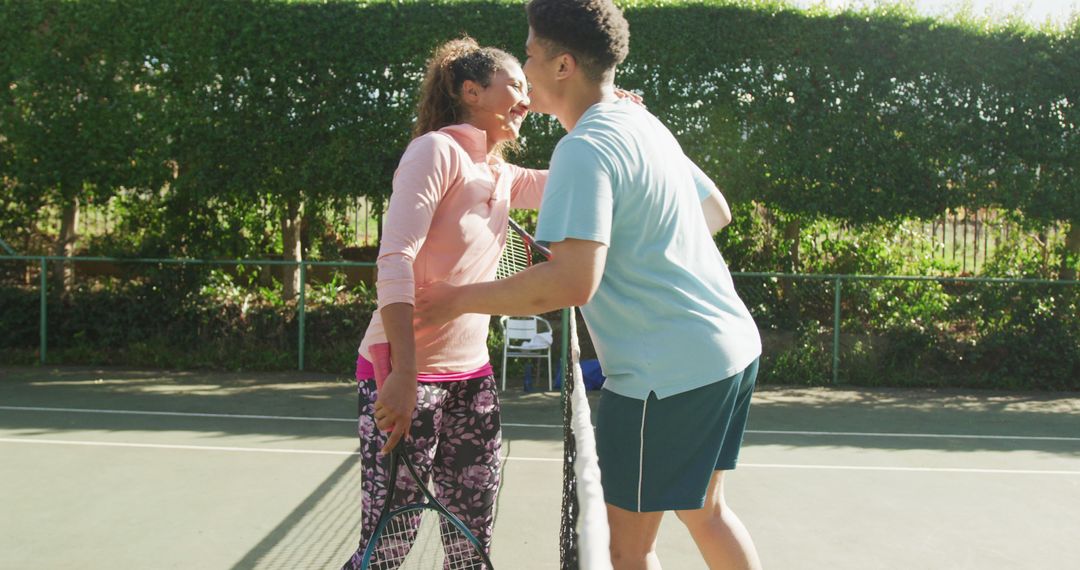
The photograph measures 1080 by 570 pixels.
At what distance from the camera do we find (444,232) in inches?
99.1

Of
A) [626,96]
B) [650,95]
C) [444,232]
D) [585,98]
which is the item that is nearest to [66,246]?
[650,95]

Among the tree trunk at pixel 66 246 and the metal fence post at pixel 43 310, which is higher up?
the tree trunk at pixel 66 246

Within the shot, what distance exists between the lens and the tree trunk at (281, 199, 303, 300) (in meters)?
10.6

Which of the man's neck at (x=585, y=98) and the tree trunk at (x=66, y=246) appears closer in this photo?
the man's neck at (x=585, y=98)

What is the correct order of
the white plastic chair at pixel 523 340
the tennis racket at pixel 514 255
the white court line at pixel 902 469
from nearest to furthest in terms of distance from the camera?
the tennis racket at pixel 514 255
the white court line at pixel 902 469
the white plastic chair at pixel 523 340

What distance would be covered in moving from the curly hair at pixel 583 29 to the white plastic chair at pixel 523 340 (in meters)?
6.64

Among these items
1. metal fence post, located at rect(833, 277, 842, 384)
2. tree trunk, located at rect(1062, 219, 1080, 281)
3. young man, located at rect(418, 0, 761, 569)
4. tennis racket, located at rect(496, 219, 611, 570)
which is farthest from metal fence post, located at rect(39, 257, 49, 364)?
tree trunk, located at rect(1062, 219, 1080, 281)

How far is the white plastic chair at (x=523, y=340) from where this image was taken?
9016 mm

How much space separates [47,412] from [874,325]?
25.1ft

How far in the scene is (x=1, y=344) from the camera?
1033cm

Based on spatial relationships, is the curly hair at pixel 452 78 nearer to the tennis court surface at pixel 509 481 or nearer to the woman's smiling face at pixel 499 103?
the woman's smiling face at pixel 499 103

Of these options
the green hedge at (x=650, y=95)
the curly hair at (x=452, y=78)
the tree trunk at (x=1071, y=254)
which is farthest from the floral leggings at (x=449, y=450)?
the tree trunk at (x=1071, y=254)

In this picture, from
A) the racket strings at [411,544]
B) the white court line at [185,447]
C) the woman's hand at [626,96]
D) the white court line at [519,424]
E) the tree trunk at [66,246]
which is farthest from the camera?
the tree trunk at [66,246]

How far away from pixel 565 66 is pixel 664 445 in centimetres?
89
